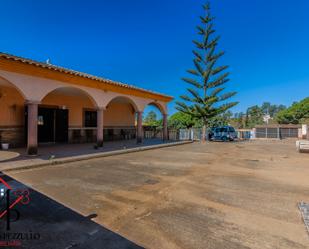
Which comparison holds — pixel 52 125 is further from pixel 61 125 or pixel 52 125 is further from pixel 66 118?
pixel 66 118

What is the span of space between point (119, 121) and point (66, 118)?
4721mm

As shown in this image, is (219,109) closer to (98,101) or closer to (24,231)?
(98,101)

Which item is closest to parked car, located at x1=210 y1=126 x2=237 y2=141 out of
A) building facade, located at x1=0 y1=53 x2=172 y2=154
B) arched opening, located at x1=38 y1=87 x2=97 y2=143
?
building facade, located at x1=0 y1=53 x2=172 y2=154

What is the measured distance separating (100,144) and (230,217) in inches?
341

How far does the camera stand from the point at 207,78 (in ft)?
71.9

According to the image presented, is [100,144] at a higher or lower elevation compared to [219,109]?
lower

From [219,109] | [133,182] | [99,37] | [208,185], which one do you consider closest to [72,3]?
[99,37]

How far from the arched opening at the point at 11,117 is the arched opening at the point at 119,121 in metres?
5.67

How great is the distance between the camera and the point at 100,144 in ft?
35.4

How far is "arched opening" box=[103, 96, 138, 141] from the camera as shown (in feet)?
49.9

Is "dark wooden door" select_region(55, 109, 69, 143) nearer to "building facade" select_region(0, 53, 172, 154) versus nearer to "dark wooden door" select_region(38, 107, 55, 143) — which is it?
"building facade" select_region(0, 53, 172, 154)

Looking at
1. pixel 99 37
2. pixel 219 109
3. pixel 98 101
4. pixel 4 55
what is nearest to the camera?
pixel 4 55

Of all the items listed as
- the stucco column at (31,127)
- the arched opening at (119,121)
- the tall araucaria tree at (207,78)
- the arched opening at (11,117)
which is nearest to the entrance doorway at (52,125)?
the arched opening at (11,117)

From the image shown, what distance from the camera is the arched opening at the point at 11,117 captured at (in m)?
9.48
